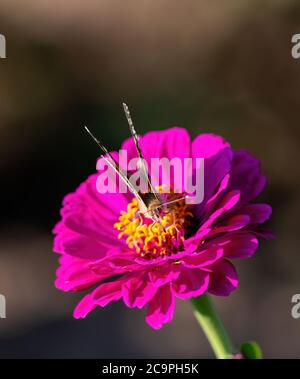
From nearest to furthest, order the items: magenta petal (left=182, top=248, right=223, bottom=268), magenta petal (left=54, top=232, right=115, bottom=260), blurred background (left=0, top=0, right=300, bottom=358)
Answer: magenta petal (left=182, top=248, right=223, bottom=268) < magenta petal (left=54, top=232, right=115, bottom=260) < blurred background (left=0, top=0, right=300, bottom=358)

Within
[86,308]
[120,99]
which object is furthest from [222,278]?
[120,99]

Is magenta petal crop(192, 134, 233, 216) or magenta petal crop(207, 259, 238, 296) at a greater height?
magenta petal crop(192, 134, 233, 216)

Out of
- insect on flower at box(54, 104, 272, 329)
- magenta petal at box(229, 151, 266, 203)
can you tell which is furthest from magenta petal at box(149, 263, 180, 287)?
magenta petal at box(229, 151, 266, 203)

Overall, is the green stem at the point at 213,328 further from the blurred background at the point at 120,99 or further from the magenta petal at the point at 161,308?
the blurred background at the point at 120,99

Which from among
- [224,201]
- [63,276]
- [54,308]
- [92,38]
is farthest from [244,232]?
[92,38]

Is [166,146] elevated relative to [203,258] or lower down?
elevated

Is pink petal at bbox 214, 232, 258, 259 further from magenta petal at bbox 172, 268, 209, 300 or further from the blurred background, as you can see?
the blurred background

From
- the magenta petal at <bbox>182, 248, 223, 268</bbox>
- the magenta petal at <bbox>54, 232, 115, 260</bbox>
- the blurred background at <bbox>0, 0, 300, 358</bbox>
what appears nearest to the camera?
the magenta petal at <bbox>182, 248, 223, 268</bbox>

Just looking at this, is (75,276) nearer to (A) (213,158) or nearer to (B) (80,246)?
(B) (80,246)
